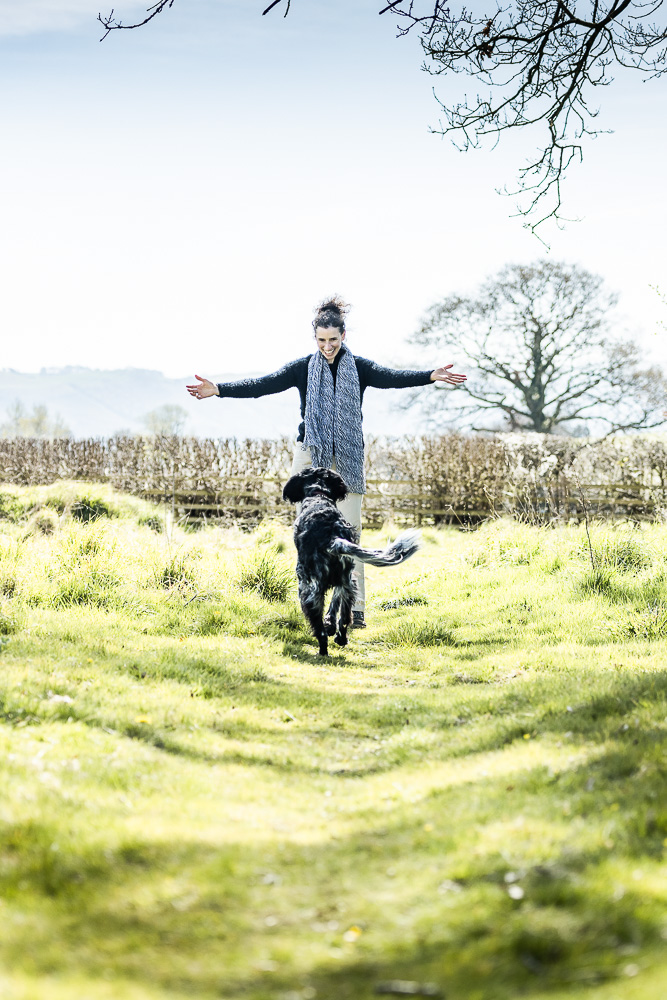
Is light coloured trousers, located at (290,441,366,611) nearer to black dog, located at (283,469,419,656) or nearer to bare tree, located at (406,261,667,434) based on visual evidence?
black dog, located at (283,469,419,656)

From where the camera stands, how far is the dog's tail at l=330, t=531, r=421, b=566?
583cm

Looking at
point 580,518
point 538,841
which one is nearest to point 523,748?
point 538,841

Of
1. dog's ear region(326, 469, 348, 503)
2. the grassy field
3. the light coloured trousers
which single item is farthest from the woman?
the grassy field

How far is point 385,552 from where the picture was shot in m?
6.03

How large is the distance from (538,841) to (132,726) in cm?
218

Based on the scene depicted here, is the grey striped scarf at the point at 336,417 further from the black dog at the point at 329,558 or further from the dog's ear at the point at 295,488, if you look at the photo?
the black dog at the point at 329,558

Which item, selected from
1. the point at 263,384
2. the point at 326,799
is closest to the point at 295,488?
the point at 263,384

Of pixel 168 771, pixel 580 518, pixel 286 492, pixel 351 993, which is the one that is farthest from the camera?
pixel 580 518

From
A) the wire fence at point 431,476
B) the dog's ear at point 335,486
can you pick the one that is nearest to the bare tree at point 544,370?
the wire fence at point 431,476

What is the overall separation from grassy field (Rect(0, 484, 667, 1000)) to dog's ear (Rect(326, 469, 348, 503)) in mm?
1176

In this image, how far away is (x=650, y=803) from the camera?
283cm

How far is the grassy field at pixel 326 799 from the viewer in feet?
6.47

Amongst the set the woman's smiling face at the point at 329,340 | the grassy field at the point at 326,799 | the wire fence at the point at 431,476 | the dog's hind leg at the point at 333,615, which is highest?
the woman's smiling face at the point at 329,340

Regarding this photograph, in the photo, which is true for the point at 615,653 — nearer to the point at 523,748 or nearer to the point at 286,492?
the point at 523,748
